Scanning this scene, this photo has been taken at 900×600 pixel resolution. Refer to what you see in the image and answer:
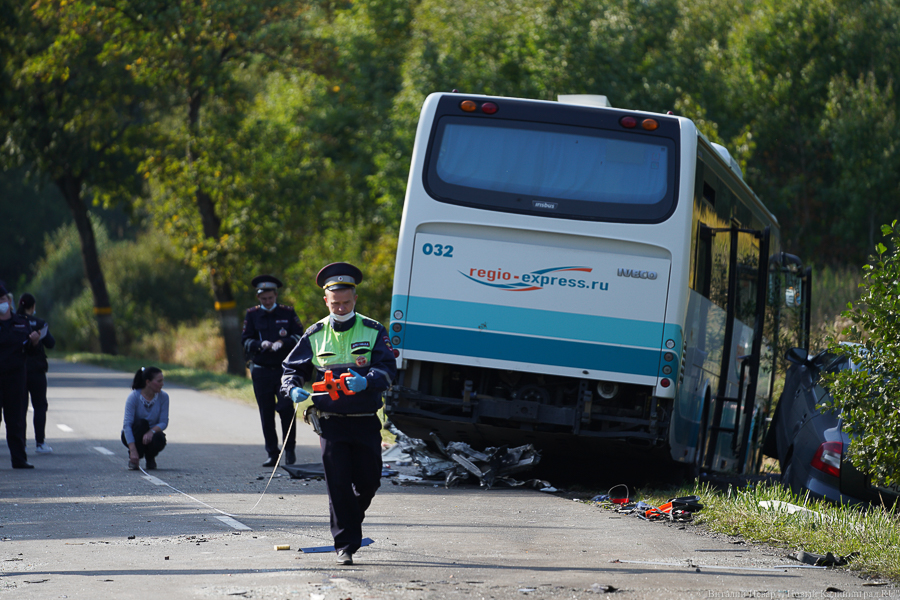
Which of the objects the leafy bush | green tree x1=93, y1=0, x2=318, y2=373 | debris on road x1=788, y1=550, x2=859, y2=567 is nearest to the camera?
Answer: debris on road x1=788, y1=550, x2=859, y2=567

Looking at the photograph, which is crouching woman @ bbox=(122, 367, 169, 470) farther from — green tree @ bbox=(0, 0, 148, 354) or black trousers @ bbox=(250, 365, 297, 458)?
green tree @ bbox=(0, 0, 148, 354)

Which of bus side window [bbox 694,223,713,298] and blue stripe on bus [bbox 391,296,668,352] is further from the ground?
bus side window [bbox 694,223,713,298]

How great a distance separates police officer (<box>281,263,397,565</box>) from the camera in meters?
6.54

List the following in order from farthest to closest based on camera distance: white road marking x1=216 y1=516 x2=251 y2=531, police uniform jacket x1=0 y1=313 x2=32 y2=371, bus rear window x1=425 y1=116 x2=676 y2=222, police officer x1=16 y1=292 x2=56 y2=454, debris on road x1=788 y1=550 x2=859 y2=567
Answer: police officer x1=16 y1=292 x2=56 y2=454, police uniform jacket x1=0 y1=313 x2=32 y2=371, bus rear window x1=425 y1=116 x2=676 y2=222, white road marking x1=216 y1=516 x2=251 y2=531, debris on road x1=788 y1=550 x2=859 y2=567

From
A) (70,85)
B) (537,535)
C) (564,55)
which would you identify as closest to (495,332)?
(537,535)

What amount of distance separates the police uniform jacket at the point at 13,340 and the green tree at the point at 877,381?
8.37 metres

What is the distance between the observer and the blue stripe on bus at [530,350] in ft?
32.6

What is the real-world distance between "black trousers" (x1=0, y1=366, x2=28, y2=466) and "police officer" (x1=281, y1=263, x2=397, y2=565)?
6.39 m

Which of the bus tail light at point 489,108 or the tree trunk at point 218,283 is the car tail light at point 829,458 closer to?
the bus tail light at point 489,108

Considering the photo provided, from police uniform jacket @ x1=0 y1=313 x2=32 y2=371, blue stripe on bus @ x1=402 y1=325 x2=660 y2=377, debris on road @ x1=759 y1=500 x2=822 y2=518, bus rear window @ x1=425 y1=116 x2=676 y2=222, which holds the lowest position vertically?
debris on road @ x1=759 y1=500 x2=822 y2=518

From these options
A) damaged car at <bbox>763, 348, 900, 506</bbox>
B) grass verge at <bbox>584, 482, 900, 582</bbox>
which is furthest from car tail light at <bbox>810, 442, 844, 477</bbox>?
grass verge at <bbox>584, 482, 900, 582</bbox>

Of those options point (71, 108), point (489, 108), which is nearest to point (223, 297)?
point (71, 108)

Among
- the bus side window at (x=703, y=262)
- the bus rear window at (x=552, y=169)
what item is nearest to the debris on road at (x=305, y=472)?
the bus rear window at (x=552, y=169)

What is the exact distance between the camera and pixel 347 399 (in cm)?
654
